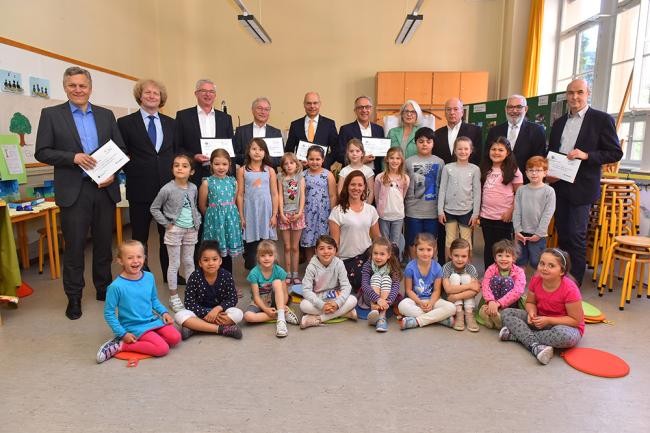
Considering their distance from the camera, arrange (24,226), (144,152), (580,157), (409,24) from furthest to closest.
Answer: (409,24), (24,226), (144,152), (580,157)

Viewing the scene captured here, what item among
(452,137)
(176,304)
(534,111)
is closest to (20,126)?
(176,304)

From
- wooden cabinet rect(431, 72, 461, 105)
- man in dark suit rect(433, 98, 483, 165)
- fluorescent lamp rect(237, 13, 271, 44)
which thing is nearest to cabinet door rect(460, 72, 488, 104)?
wooden cabinet rect(431, 72, 461, 105)

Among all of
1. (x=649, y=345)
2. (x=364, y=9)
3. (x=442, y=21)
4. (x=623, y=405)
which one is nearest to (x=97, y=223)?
(x=623, y=405)

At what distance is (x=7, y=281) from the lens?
130 inches

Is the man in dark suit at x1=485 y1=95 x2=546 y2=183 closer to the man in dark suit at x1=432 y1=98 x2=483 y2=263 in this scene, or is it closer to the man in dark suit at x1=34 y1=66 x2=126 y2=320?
the man in dark suit at x1=432 y1=98 x2=483 y2=263

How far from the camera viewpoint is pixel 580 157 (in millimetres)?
3379

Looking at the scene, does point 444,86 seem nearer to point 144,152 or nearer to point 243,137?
point 243,137

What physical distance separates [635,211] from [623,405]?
2.38m

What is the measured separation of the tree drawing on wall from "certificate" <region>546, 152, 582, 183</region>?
16.4 ft

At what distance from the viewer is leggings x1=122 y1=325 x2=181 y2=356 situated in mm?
2559

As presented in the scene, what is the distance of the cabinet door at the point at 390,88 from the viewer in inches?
301

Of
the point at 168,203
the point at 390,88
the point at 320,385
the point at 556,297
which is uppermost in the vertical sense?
the point at 390,88

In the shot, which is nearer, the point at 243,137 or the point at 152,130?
the point at 152,130

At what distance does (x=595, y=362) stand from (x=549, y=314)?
0.37m
